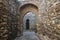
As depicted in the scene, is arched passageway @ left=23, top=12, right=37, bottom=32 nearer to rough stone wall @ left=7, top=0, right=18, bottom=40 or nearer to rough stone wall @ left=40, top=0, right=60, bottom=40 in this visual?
rough stone wall @ left=7, top=0, right=18, bottom=40

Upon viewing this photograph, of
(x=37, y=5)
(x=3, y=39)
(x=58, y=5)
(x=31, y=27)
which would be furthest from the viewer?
(x=31, y=27)

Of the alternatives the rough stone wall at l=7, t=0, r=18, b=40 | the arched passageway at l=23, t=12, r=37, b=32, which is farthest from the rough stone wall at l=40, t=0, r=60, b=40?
the arched passageway at l=23, t=12, r=37, b=32

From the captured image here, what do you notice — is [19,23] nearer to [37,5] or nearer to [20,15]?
[20,15]

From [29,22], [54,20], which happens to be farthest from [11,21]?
[29,22]

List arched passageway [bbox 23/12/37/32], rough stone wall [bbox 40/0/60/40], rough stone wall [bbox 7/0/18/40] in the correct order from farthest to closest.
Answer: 1. arched passageway [bbox 23/12/37/32]
2. rough stone wall [bbox 7/0/18/40]
3. rough stone wall [bbox 40/0/60/40]

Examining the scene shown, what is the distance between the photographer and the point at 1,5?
3449 millimetres

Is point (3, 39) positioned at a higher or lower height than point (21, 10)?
lower

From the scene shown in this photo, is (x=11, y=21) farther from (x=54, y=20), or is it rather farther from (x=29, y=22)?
(x=29, y=22)

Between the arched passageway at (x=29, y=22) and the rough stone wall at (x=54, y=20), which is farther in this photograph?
the arched passageway at (x=29, y=22)

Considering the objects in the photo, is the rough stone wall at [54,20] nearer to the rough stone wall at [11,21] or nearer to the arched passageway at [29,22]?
the rough stone wall at [11,21]

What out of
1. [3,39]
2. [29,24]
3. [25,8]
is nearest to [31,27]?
[29,24]

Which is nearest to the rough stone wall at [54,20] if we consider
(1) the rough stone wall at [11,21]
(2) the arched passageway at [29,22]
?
(1) the rough stone wall at [11,21]

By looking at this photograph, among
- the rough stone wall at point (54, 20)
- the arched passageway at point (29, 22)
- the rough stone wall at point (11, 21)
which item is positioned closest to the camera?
the rough stone wall at point (54, 20)

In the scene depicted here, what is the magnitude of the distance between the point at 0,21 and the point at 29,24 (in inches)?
499
